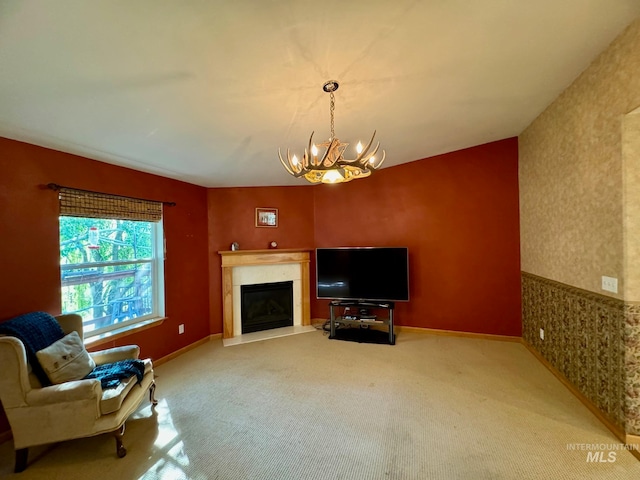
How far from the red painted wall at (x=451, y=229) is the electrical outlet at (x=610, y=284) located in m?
1.74

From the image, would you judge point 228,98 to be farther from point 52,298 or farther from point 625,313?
point 625,313

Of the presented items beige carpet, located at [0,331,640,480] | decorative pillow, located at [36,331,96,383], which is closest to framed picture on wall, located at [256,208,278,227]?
beige carpet, located at [0,331,640,480]

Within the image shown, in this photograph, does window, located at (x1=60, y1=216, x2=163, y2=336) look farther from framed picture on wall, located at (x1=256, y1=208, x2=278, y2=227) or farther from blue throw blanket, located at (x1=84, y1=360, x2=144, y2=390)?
framed picture on wall, located at (x1=256, y1=208, x2=278, y2=227)

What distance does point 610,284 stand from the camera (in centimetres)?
204

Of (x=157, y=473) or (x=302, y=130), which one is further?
(x=302, y=130)

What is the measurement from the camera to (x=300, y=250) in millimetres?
4680

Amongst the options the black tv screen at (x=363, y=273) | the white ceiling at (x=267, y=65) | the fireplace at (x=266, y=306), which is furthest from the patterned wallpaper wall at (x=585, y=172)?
the fireplace at (x=266, y=306)

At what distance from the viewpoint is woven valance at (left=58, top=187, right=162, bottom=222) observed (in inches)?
102

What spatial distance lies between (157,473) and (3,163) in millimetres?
2685

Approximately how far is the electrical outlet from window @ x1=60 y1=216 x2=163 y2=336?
457cm

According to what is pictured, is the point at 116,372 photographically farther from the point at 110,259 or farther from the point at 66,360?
the point at 110,259

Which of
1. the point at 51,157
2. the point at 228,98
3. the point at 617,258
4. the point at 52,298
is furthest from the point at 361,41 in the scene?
the point at 52,298

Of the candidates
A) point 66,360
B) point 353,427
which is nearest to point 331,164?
point 353,427

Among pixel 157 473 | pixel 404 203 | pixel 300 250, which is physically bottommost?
pixel 157 473
